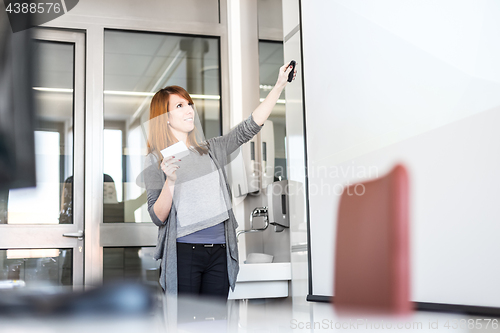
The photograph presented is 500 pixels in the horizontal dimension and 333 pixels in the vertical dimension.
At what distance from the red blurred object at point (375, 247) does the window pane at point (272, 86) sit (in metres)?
0.93

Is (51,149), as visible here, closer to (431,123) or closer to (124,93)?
(124,93)

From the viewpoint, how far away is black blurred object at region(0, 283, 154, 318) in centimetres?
83

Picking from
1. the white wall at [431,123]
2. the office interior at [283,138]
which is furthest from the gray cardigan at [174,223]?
the white wall at [431,123]

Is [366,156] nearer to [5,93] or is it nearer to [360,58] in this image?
[360,58]

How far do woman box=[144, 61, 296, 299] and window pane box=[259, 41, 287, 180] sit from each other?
2.00ft

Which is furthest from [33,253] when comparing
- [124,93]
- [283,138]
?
[283,138]

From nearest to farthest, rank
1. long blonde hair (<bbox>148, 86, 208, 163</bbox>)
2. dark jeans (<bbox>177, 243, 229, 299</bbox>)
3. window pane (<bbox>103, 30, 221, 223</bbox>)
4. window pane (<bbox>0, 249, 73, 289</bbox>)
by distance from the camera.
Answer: dark jeans (<bbox>177, 243, 229, 299</bbox>) < long blonde hair (<bbox>148, 86, 208, 163</bbox>) < window pane (<bbox>0, 249, 73, 289</bbox>) < window pane (<bbox>103, 30, 221, 223</bbox>)

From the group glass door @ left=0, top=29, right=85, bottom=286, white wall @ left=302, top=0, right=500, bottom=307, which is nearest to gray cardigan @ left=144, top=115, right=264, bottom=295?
white wall @ left=302, top=0, right=500, bottom=307

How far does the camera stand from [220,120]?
9.30 feet

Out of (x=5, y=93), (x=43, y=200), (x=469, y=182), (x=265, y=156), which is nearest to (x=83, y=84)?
(x=5, y=93)

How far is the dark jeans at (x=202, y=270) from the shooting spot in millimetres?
1529

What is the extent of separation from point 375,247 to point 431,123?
0.35m

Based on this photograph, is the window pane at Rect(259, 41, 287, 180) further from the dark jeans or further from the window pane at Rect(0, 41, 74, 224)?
the window pane at Rect(0, 41, 74, 224)

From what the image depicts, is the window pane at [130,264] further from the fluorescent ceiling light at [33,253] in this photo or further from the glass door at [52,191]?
the fluorescent ceiling light at [33,253]
